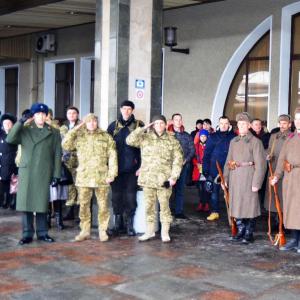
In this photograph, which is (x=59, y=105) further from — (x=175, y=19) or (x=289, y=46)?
(x=289, y=46)

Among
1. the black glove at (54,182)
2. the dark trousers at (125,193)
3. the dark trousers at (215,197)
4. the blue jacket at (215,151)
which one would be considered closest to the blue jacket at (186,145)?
the blue jacket at (215,151)

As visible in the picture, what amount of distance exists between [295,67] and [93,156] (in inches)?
232

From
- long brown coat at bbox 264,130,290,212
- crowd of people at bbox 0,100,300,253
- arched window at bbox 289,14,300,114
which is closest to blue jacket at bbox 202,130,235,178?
long brown coat at bbox 264,130,290,212

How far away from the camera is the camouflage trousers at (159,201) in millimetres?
6883

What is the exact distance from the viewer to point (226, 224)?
324 inches

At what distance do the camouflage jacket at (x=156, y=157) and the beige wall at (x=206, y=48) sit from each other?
4707mm

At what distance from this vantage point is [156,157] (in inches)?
269

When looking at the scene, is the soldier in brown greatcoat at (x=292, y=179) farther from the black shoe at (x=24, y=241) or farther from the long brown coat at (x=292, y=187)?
the black shoe at (x=24, y=241)

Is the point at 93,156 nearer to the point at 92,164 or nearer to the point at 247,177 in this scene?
the point at 92,164

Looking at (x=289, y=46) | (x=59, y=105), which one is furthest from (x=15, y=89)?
(x=289, y=46)

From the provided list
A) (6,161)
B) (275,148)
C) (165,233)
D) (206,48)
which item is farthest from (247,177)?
(206,48)

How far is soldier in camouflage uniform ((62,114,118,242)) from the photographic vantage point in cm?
682

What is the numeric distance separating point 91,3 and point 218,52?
2870 millimetres

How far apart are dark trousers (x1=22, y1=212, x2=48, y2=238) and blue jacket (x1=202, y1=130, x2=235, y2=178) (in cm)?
262
